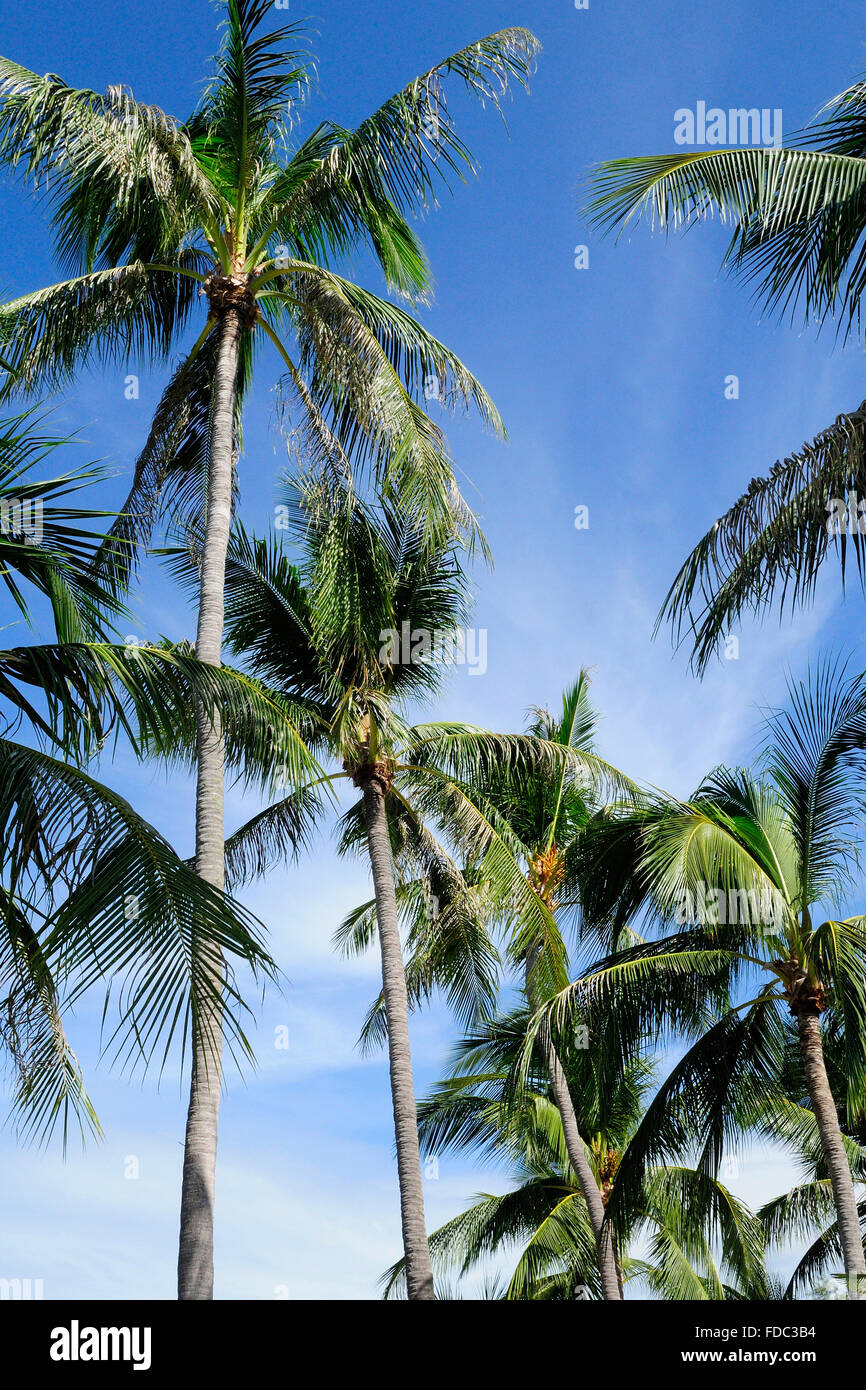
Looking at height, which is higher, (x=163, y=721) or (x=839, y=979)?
(x=163, y=721)

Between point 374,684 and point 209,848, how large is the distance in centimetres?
549

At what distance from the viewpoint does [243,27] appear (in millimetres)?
11078

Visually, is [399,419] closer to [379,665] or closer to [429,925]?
[379,665]

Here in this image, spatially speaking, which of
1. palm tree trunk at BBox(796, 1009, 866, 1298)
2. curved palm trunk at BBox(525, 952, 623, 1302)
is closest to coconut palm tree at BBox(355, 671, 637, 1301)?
curved palm trunk at BBox(525, 952, 623, 1302)

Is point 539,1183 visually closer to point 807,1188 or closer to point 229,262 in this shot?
point 807,1188

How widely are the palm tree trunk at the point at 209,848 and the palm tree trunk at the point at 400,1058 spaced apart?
3832mm

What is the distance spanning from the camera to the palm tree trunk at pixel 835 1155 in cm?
1008

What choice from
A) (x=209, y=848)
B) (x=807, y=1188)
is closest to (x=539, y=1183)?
(x=807, y=1188)

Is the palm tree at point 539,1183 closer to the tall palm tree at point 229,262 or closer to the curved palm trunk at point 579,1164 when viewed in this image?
the curved palm trunk at point 579,1164

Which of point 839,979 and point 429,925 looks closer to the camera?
point 839,979

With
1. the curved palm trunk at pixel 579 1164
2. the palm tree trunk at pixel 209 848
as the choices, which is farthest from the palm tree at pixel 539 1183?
the palm tree trunk at pixel 209 848

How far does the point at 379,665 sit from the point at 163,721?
295 inches
